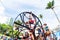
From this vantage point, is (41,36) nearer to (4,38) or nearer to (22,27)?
(22,27)

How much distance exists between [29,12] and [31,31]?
0.89m

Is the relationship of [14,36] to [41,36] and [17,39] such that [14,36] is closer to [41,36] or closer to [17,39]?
[17,39]

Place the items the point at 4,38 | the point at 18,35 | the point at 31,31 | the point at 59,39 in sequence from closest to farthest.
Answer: the point at 31,31 → the point at 18,35 → the point at 59,39 → the point at 4,38

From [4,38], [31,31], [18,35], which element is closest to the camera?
[31,31]

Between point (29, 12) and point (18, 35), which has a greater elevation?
point (29, 12)

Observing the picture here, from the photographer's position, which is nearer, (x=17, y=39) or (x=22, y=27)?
(x=22, y=27)

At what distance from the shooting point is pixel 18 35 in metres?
12.6

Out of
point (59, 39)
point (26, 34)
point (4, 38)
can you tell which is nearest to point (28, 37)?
point (26, 34)

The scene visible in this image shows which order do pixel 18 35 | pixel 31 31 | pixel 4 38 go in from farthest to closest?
pixel 4 38
pixel 18 35
pixel 31 31

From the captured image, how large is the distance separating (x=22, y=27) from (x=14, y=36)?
103cm

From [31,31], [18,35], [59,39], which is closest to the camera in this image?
[31,31]

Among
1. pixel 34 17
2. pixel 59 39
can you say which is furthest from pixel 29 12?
pixel 59 39

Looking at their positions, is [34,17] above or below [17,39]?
above

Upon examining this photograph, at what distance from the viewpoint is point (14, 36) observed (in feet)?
41.3
